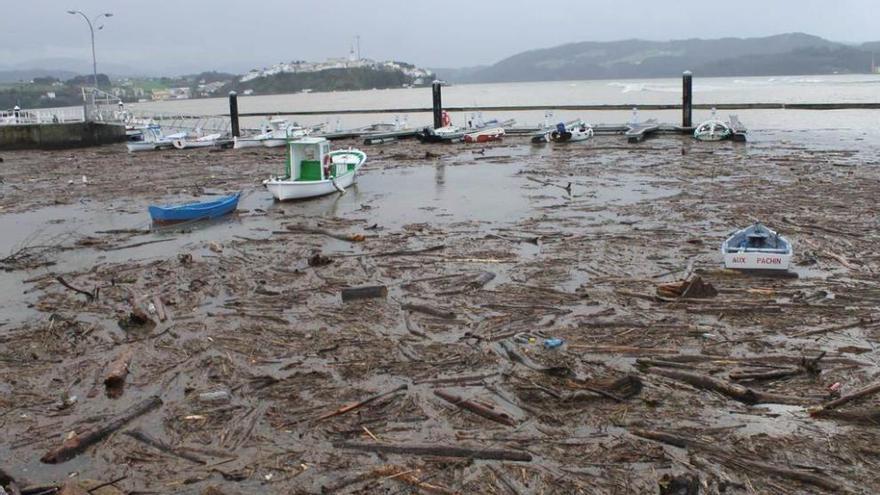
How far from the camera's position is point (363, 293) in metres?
12.5

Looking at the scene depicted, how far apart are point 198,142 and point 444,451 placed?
147ft

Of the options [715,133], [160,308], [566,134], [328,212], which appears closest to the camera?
[160,308]

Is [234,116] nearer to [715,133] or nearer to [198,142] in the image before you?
[198,142]

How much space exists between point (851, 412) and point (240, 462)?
20.6ft

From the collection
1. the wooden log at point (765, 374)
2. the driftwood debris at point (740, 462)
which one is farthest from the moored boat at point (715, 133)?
the driftwood debris at point (740, 462)

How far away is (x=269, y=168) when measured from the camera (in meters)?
34.8

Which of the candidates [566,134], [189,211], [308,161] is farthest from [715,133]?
[189,211]

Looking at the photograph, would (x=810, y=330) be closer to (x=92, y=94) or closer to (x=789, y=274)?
(x=789, y=274)

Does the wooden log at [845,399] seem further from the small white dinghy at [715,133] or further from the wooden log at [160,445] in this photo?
the small white dinghy at [715,133]

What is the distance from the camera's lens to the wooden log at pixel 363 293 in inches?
489

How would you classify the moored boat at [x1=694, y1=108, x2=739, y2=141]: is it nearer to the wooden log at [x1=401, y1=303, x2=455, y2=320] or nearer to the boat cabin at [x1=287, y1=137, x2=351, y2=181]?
the boat cabin at [x1=287, y1=137, x2=351, y2=181]

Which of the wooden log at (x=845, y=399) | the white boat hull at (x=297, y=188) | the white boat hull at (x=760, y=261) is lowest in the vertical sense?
the wooden log at (x=845, y=399)

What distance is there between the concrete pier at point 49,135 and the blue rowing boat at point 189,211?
31849 millimetres

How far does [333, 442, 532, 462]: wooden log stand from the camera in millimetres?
6914
